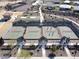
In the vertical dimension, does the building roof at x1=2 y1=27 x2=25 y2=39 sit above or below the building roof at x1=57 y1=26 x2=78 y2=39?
above

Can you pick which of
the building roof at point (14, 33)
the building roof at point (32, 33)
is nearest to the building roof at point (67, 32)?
the building roof at point (32, 33)

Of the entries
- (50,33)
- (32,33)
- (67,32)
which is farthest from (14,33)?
(67,32)

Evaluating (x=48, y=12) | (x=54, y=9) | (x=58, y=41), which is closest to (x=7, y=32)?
(x=58, y=41)

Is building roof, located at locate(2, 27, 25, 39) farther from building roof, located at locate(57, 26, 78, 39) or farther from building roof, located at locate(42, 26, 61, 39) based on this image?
building roof, located at locate(57, 26, 78, 39)

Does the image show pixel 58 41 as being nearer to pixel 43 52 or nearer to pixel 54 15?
pixel 43 52

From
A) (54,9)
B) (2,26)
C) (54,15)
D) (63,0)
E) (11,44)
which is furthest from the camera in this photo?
(63,0)

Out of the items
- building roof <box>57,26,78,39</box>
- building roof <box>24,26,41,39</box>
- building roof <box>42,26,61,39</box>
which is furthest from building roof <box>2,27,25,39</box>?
building roof <box>57,26,78,39</box>

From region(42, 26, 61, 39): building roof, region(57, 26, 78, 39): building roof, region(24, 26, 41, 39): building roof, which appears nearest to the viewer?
region(24, 26, 41, 39): building roof

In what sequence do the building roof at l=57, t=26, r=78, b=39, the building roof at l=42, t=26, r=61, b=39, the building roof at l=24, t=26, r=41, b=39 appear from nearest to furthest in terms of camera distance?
the building roof at l=24, t=26, r=41, b=39 → the building roof at l=42, t=26, r=61, b=39 → the building roof at l=57, t=26, r=78, b=39

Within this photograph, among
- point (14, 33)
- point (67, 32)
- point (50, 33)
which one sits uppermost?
point (14, 33)

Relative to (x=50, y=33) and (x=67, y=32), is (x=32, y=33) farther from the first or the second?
(x=67, y=32)

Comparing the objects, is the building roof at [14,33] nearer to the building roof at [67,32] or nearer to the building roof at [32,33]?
the building roof at [32,33]
